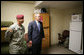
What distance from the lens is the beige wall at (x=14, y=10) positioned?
121 inches

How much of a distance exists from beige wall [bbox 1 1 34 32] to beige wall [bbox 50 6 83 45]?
1224mm

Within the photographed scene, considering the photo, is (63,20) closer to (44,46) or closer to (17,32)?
(44,46)

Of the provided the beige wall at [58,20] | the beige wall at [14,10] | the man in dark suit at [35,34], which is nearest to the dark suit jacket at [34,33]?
the man in dark suit at [35,34]

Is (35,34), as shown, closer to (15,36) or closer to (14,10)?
(15,36)

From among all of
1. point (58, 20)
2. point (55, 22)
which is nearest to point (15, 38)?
point (55, 22)

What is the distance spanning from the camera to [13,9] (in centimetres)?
325

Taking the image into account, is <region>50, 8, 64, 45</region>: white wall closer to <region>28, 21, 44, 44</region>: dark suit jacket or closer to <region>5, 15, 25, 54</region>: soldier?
<region>28, 21, 44, 44</region>: dark suit jacket

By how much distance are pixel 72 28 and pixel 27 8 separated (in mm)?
2300

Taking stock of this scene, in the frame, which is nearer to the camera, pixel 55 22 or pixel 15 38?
pixel 15 38

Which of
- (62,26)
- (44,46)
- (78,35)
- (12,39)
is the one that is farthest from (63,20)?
(12,39)

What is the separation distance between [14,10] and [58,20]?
8.02ft

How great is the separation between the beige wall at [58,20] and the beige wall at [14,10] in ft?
4.01

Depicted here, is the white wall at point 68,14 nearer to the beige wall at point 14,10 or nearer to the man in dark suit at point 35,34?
the beige wall at point 14,10

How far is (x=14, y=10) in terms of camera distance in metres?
3.27
